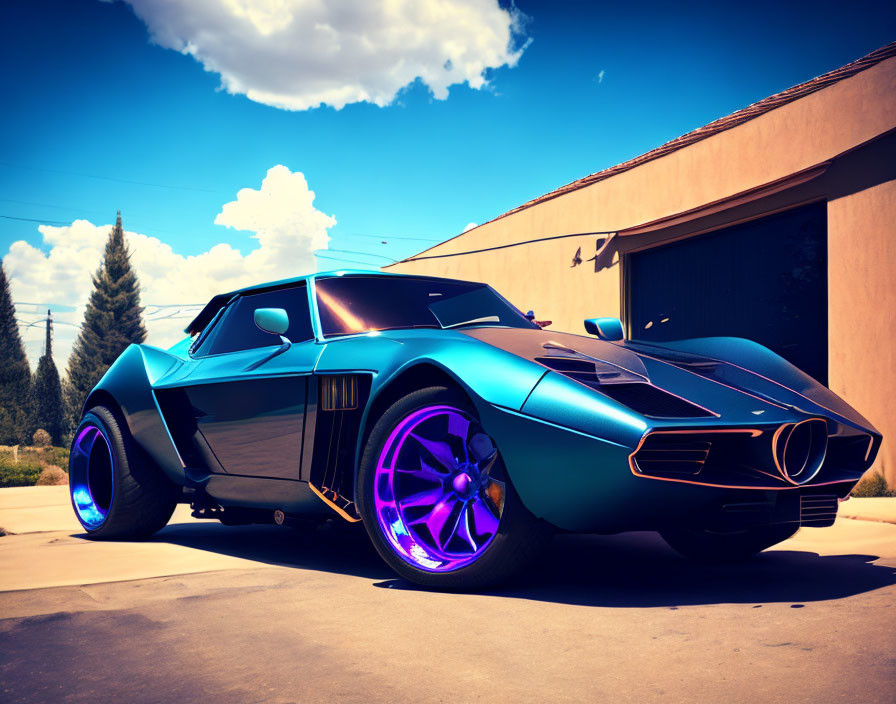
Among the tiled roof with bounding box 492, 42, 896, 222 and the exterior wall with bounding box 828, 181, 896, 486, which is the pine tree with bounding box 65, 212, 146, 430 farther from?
the exterior wall with bounding box 828, 181, 896, 486

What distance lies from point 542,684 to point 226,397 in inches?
92.6

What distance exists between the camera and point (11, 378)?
138ft

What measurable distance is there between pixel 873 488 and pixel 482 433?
6183 millimetres

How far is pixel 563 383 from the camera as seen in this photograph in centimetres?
265

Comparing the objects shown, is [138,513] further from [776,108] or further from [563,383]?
[776,108]

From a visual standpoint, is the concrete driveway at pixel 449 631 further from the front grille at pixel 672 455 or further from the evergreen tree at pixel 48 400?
the evergreen tree at pixel 48 400

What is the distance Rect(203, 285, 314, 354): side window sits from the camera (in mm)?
3916

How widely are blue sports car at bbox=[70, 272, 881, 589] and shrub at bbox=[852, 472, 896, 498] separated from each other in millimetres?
4850

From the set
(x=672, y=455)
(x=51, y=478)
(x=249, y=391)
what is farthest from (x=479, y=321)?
(x=51, y=478)

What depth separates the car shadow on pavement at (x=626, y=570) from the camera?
2.72 m

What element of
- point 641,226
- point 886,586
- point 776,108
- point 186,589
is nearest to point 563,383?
point 886,586

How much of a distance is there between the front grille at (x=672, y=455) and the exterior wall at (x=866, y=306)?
245 inches

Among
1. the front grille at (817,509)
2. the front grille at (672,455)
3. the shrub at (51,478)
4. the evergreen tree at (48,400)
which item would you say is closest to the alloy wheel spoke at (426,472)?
the front grille at (672,455)

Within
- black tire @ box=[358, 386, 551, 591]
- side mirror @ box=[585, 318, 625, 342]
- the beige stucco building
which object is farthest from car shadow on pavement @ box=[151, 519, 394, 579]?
the beige stucco building
